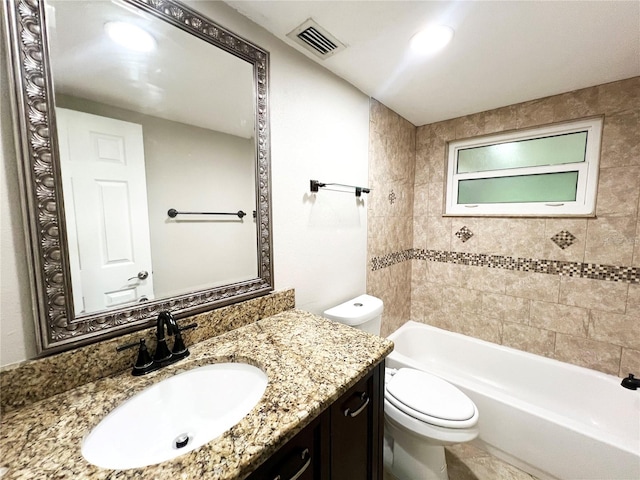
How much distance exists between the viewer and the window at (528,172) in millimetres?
1756

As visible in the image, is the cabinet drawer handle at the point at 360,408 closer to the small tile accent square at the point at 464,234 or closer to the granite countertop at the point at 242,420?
the granite countertop at the point at 242,420

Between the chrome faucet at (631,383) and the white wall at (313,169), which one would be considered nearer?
the white wall at (313,169)

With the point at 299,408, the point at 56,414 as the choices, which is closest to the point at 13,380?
the point at 56,414

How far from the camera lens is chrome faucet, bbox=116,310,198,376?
2.61 ft

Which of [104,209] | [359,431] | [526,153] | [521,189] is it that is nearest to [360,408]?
[359,431]

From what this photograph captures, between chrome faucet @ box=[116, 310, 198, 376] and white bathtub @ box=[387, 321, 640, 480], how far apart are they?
1.57 meters

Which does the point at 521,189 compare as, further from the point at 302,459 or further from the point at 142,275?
the point at 142,275

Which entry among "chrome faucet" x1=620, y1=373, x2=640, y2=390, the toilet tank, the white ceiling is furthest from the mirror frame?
"chrome faucet" x1=620, y1=373, x2=640, y2=390

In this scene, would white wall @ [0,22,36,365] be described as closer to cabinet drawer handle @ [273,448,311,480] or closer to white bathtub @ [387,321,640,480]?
cabinet drawer handle @ [273,448,311,480]

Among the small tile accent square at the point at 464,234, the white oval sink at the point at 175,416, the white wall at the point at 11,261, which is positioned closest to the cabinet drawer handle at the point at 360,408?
the white oval sink at the point at 175,416

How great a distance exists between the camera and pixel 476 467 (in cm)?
150

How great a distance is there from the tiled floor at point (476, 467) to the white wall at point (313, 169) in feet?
3.77

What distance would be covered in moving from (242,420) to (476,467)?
5.61 ft

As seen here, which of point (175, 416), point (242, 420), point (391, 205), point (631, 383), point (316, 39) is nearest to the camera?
point (242, 420)
